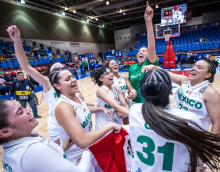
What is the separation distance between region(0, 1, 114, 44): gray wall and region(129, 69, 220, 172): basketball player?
16180 millimetres

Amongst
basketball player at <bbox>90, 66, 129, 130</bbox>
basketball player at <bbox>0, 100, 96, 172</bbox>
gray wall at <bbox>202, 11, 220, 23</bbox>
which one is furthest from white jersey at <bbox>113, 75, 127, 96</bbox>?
gray wall at <bbox>202, 11, 220, 23</bbox>

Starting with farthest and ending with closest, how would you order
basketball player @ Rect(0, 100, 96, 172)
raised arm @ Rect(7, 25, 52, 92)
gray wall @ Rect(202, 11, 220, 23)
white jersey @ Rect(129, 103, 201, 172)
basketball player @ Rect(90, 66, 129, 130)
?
gray wall @ Rect(202, 11, 220, 23) → basketball player @ Rect(90, 66, 129, 130) → raised arm @ Rect(7, 25, 52, 92) → white jersey @ Rect(129, 103, 201, 172) → basketball player @ Rect(0, 100, 96, 172)

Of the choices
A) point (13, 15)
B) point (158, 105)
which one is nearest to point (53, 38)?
point (13, 15)

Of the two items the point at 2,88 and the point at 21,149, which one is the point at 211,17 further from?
the point at 2,88

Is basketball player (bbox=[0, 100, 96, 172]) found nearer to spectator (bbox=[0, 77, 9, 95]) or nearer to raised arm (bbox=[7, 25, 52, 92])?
raised arm (bbox=[7, 25, 52, 92])

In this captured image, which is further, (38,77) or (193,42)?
(193,42)

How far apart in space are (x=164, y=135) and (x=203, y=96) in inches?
38.9

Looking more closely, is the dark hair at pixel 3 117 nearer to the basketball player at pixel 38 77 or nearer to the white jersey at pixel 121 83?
the basketball player at pixel 38 77

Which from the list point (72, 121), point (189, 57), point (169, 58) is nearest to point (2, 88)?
point (72, 121)

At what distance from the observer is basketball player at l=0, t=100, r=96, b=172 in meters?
0.79

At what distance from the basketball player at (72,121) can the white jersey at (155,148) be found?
0.36 m

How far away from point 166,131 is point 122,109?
0.91m

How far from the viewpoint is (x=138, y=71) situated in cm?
262

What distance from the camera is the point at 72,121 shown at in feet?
3.92
